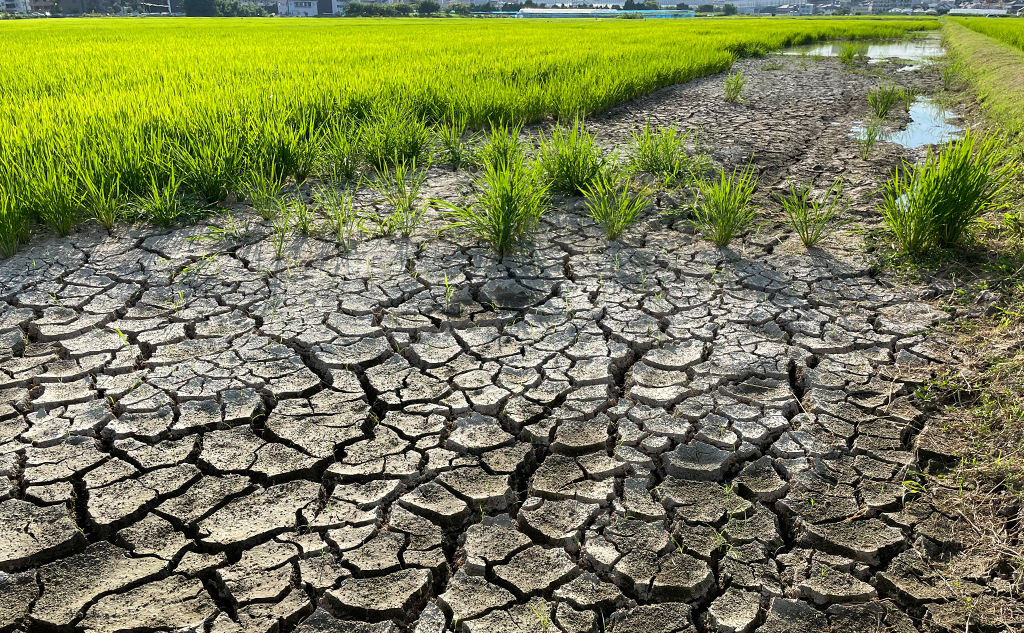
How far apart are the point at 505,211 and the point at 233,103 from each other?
3.06 meters

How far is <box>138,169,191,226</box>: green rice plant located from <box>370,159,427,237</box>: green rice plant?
1100mm

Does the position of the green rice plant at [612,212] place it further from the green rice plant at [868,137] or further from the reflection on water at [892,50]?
the reflection on water at [892,50]

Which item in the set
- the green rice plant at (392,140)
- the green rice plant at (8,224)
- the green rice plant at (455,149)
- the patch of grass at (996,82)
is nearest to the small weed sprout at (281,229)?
the green rice plant at (392,140)

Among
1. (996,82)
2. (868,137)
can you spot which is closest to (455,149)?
(868,137)

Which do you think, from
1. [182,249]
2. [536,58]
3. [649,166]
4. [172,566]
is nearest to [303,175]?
[182,249]

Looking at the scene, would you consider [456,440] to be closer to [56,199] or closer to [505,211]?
[505,211]

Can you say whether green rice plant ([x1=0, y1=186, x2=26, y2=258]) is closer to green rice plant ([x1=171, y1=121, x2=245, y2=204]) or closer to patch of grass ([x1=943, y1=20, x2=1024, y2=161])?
green rice plant ([x1=171, y1=121, x2=245, y2=204])

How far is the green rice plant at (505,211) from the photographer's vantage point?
11.2ft

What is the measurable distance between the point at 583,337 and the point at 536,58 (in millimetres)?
8424

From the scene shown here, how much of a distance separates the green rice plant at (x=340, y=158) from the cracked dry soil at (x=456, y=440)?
1.23 meters

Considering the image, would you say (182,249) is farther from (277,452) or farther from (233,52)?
(233,52)

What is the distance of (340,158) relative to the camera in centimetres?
455

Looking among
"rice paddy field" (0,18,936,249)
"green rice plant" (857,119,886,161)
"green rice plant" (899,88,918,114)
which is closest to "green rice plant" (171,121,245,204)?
"rice paddy field" (0,18,936,249)

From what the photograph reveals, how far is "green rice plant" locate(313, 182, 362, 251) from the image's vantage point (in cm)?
360
